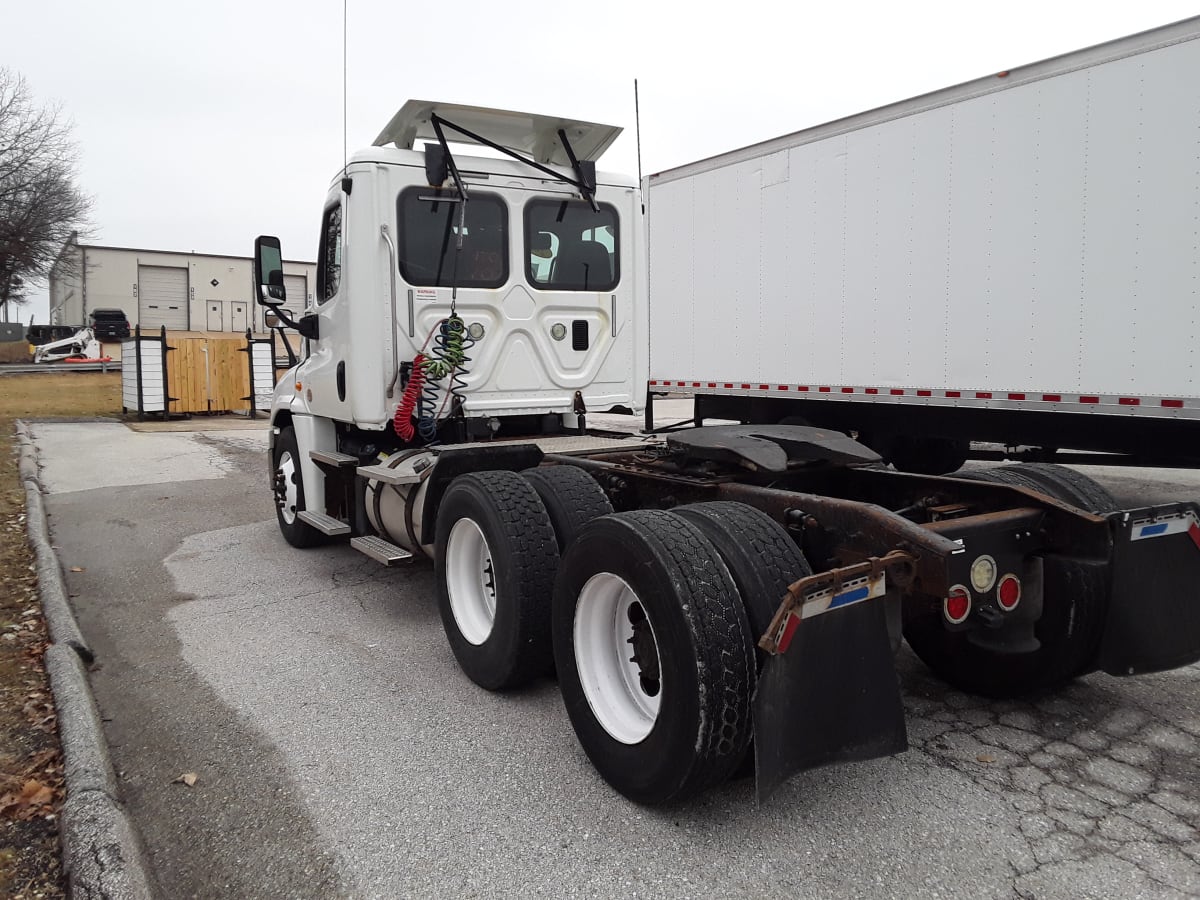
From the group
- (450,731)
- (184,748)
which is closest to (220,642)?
(184,748)

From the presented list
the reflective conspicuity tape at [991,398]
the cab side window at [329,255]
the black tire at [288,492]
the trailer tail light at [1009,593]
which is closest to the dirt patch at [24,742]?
the black tire at [288,492]

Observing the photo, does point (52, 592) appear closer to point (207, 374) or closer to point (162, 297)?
point (207, 374)

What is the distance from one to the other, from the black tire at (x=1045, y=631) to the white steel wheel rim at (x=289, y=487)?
4947 mm

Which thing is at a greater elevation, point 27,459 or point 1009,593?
point 1009,593

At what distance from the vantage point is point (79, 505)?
966 cm

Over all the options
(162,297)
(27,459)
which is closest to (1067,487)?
(27,459)

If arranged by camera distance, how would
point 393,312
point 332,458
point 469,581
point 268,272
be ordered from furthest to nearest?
point 332,458, point 268,272, point 393,312, point 469,581

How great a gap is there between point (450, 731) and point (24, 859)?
156 centimetres

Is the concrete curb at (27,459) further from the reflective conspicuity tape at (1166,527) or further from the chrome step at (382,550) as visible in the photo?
the reflective conspicuity tape at (1166,527)

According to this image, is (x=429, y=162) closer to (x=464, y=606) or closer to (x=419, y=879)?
(x=464, y=606)

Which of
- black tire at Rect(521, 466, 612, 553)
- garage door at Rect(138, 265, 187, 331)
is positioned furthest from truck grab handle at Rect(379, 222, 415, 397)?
garage door at Rect(138, 265, 187, 331)

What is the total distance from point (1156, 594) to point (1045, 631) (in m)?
0.44

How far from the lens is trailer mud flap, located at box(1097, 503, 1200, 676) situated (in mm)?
3312

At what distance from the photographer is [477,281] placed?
18.7ft
